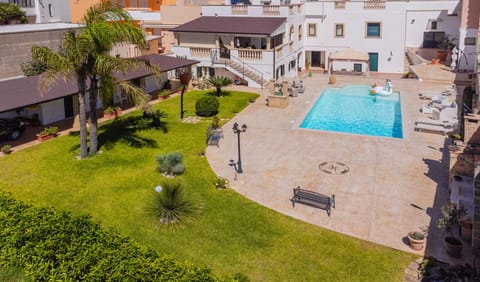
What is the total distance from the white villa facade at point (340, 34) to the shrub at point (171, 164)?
2259 cm

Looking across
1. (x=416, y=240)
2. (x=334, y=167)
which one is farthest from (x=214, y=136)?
(x=416, y=240)

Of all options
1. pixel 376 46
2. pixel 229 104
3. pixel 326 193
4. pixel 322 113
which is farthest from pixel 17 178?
pixel 376 46

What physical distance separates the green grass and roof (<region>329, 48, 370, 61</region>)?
2701cm

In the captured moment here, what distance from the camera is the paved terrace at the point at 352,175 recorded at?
19.2 meters

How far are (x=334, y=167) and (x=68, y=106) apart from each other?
21.3 m

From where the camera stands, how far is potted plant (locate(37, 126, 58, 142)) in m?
29.7

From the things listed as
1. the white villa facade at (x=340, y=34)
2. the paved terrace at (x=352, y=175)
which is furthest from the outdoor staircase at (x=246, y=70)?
the paved terrace at (x=352, y=175)

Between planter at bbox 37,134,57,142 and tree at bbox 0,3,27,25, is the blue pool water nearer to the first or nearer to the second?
planter at bbox 37,134,57,142

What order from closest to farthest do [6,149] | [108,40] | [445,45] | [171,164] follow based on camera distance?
[108,40], [171,164], [6,149], [445,45]

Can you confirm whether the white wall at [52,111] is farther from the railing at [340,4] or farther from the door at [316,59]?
the railing at [340,4]

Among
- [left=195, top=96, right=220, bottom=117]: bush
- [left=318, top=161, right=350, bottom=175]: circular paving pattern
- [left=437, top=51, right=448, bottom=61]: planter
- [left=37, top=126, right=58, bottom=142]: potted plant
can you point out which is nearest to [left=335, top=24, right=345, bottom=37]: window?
[left=437, top=51, right=448, bottom=61]: planter

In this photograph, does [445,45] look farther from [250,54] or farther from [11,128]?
[11,128]

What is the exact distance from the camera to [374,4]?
170 ft

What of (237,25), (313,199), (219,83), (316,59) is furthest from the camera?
(316,59)
